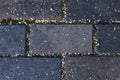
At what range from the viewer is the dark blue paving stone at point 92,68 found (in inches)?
38.9

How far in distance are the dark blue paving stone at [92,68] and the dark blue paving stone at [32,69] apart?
0.04m

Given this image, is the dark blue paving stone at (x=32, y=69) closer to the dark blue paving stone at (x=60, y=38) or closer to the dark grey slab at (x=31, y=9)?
the dark blue paving stone at (x=60, y=38)

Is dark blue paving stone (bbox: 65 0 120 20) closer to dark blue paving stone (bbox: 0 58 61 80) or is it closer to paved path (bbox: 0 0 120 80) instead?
paved path (bbox: 0 0 120 80)

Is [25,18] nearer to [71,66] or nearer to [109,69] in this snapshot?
[71,66]

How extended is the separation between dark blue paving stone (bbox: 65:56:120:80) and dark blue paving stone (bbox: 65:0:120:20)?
6.1 inches

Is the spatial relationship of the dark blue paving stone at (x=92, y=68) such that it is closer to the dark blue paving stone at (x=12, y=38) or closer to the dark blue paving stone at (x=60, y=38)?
the dark blue paving stone at (x=60, y=38)

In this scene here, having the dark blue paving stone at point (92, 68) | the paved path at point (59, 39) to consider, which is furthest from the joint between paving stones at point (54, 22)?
the dark blue paving stone at point (92, 68)

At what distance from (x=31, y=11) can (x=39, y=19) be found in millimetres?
41

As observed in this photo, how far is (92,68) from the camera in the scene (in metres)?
0.99

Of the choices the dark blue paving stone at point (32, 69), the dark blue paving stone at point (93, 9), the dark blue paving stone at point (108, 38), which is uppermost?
the dark blue paving stone at point (93, 9)

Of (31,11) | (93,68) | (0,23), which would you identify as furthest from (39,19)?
(93,68)

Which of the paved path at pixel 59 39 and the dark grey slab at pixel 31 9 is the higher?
the dark grey slab at pixel 31 9

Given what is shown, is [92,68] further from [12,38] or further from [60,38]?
[12,38]

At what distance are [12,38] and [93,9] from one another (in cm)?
32
